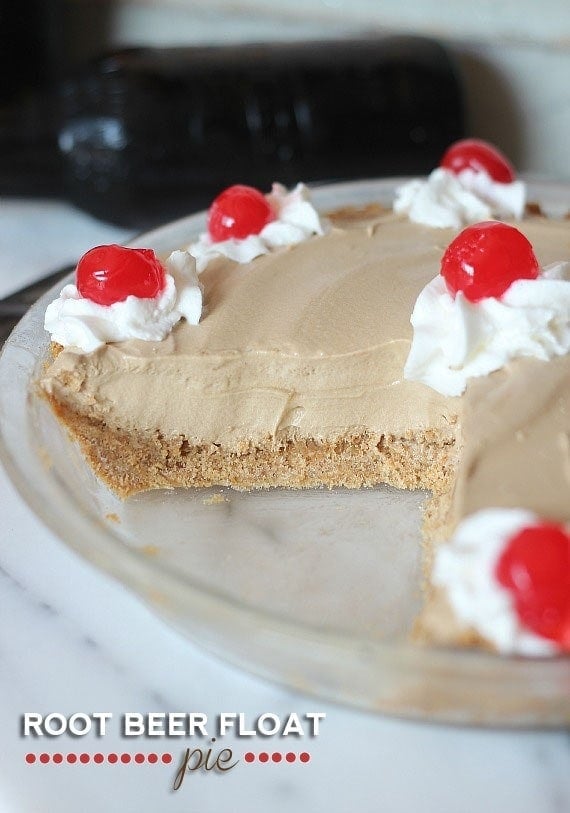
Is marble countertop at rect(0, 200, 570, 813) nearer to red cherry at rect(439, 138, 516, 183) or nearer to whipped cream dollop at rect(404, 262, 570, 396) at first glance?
whipped cream dollop at rect(404, 262, 570, 396)

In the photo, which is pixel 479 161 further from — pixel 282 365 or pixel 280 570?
pixel 280 570

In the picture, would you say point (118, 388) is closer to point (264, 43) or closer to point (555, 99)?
point (264, 43)

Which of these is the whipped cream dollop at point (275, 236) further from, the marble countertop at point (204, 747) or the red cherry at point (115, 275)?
the marble countertop at point (204, 747)

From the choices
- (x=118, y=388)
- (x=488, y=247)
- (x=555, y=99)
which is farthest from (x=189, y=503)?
(x=555, y=99)

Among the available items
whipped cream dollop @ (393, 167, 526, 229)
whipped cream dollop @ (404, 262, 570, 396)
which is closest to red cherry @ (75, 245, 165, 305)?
whipped cream dollop @ (404, 262, 570, 396)

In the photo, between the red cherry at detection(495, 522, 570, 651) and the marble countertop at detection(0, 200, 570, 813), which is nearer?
the red cherry at detection(495, 522, 570, 651)

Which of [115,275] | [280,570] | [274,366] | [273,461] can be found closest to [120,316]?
[115,275]
